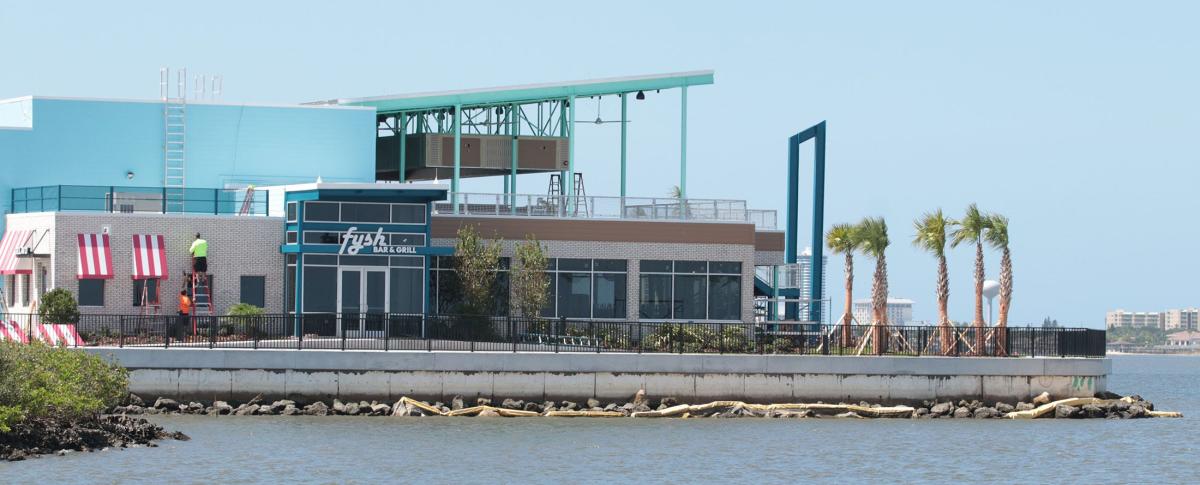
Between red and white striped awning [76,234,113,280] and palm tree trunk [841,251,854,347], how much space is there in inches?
758

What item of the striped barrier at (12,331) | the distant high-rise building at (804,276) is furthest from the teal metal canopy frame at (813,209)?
the striped barrier at (12,331)

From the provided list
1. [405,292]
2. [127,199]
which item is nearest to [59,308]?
[127,199]

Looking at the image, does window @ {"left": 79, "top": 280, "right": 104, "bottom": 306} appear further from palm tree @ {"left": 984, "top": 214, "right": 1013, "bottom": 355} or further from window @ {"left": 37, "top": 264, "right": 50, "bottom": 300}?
palm tree @ {"left": 984, "top": 214, "right": 1013, "bottom": 355}

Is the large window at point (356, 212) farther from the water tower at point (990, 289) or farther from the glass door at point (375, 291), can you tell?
the water tower at point (990, 289)

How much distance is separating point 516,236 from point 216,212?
27.8ft

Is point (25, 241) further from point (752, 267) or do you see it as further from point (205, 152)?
point (752, 267)

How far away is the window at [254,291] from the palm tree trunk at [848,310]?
15.7 m

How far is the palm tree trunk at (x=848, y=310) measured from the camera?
50406mm

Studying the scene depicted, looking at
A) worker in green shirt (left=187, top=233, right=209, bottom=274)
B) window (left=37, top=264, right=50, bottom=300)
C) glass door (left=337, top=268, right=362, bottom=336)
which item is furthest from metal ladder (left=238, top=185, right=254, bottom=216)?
window (left=37, top=264, right=50, bottom=300)

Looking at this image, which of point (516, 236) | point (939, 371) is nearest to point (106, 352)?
point (516, 236)

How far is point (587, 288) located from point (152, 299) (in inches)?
488

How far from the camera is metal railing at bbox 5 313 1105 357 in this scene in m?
46.8

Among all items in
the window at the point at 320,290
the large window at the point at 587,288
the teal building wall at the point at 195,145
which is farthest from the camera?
the teal building wall at the point at 195,145

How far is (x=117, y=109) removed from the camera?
5909 cm
